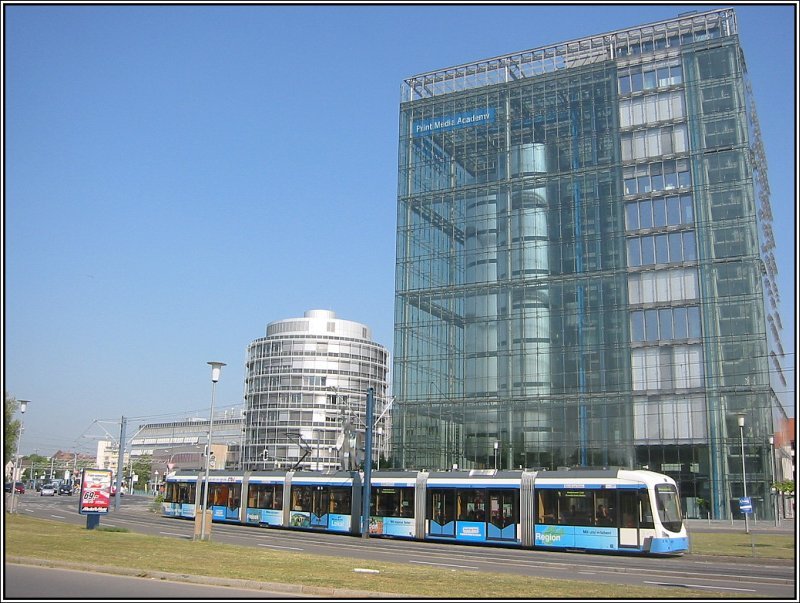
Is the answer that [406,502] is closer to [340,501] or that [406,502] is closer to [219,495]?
[340,501]

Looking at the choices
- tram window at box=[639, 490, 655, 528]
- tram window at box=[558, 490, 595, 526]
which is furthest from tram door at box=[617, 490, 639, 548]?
tram window at box=[558, 490, 595, 526]

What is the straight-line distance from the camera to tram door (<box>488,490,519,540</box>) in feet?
119

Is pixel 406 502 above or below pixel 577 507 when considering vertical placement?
below

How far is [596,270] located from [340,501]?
46.1m

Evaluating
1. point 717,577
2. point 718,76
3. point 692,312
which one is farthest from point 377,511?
point 718,76

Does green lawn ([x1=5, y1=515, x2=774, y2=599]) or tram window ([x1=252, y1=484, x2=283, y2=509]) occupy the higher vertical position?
tram window ([x1=252, y1=484, x2=283, y2=509])

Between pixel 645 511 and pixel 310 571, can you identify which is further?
pixel 645 511

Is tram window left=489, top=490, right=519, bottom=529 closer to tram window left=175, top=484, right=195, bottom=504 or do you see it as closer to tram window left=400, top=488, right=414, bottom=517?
tram window left=400, top=488, right=414, bottom=517

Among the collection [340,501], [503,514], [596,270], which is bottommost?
[503,514]

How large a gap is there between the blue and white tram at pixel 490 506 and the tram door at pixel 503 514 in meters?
0.04

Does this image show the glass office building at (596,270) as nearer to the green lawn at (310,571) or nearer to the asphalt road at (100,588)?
the green lawn at (310,571)

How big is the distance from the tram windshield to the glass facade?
111720mm

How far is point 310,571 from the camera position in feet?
66.1

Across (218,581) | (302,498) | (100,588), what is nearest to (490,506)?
(302,498)
